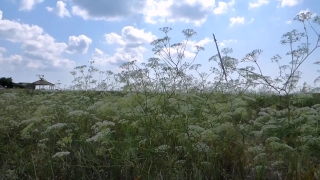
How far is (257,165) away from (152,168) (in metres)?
0.93

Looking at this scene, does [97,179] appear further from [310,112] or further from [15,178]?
[310,112]

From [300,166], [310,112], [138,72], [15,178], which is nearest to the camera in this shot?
[300,166]

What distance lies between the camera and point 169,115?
3791mm

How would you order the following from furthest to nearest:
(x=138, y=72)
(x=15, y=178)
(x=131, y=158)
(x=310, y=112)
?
(x=138, y=72), (x=310, y=112), (x=15, y=178), (x=131, y=158)

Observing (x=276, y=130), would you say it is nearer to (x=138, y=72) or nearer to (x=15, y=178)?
(x=138, y=72)

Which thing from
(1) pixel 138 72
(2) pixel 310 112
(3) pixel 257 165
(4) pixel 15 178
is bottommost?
→ (4) pixel 15 178

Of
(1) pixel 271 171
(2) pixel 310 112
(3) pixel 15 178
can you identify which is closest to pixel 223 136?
(1) pixel 271 171

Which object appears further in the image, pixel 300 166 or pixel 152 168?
pixel 152 168

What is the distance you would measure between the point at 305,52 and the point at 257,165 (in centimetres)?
137

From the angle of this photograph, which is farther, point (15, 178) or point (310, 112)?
point (310, 112)

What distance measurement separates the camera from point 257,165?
10.3 feet

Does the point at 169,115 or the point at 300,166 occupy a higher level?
the point at 169,115

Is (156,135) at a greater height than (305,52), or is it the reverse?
(305,52)

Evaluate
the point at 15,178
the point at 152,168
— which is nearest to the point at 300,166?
the point at 152,168
